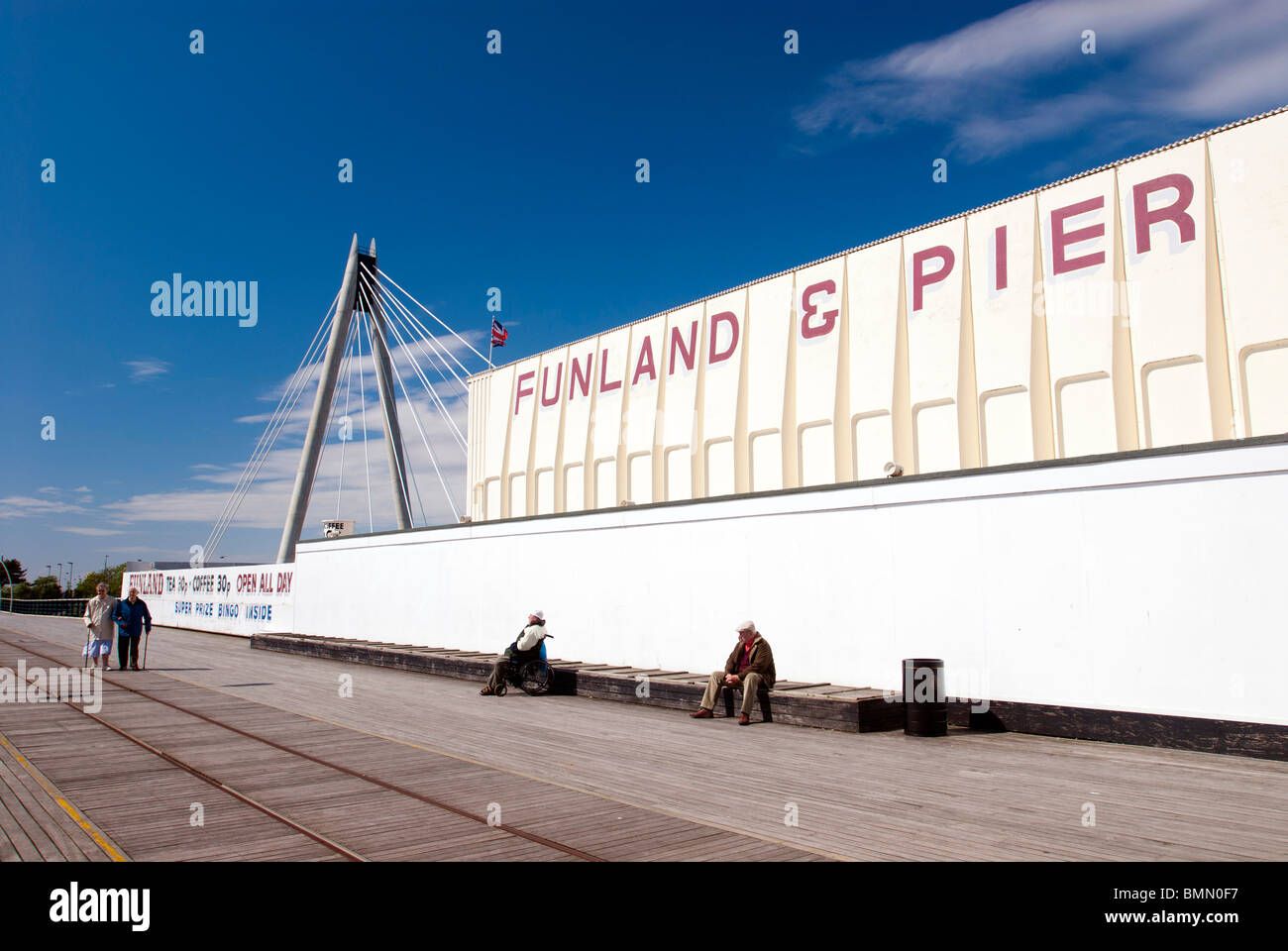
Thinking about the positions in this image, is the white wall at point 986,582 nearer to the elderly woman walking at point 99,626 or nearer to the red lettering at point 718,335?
the red lettering at point 718,335

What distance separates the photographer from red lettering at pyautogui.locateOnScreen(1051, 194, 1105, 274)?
1631cm

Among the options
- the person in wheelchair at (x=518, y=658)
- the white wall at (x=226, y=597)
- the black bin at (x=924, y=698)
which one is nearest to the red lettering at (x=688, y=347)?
the person in wheelchair at (x=518, y=658)

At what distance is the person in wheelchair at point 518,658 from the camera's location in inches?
599

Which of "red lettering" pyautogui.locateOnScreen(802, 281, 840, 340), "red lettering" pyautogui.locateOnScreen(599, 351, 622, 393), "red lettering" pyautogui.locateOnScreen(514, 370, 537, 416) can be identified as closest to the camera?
"red lettering" pyautogui.locateOnScreen(802, 281, 840, 340)

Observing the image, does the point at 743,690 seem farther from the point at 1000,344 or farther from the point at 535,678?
the point at 1000,344

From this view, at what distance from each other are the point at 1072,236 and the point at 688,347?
10.8 meters

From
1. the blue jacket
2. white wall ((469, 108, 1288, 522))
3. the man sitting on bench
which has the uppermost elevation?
white wall ((469, 108, 1288, 522))

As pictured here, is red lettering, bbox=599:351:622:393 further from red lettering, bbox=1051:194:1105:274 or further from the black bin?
the black bin

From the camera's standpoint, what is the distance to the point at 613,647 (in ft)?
56.6

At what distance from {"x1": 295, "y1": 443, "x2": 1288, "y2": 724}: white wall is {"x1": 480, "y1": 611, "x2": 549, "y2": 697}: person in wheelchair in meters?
2.27

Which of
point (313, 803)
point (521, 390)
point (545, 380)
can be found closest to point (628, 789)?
point (313, 803)

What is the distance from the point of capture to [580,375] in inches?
1112

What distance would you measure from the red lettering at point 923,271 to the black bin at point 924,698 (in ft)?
35.5

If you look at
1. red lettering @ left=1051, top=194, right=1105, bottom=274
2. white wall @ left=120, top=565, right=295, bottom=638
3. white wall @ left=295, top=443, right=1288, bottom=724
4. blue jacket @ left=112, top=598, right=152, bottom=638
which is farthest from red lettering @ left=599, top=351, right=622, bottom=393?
blue jacket @ left=112, top=598, right=152, bottom=638
